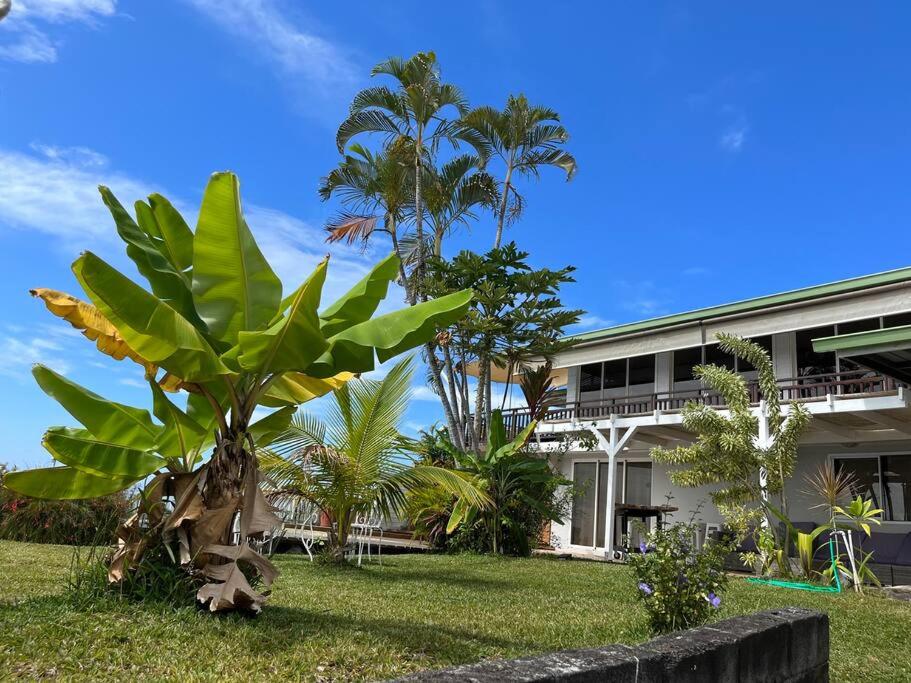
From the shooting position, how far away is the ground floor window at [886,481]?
14617 millimetres

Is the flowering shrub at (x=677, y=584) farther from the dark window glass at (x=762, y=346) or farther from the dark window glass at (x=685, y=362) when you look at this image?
the dark window glass at (x=685, y=362)

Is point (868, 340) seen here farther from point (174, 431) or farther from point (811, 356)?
point (174, 431)

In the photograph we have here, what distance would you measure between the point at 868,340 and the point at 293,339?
9099mm

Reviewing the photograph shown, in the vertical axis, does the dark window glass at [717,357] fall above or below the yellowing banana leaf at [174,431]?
above

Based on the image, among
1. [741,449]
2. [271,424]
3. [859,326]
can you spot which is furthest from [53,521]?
[859,326]

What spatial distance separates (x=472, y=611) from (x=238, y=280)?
3263 millimetres

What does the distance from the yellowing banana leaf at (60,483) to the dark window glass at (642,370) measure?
16.5 m

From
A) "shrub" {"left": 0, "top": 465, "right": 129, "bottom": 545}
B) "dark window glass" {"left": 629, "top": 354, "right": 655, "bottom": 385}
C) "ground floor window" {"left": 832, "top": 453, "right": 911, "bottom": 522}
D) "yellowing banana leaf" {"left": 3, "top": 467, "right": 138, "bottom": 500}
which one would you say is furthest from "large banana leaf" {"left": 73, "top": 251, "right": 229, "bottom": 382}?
"dark window glass" {"left": 629, "top": 354, "right": 655, "bottom": 385}

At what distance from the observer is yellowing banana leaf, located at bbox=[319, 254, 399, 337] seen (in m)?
5.19

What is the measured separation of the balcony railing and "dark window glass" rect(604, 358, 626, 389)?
Answer: 39.6 inches

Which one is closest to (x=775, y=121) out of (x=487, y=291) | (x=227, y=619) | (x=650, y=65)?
(x=650, y=65)

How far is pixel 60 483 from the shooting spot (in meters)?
5.18

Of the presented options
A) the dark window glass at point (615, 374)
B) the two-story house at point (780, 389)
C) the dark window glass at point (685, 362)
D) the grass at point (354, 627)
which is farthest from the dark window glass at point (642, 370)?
the grass at point (354, 627)

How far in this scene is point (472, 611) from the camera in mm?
5766
